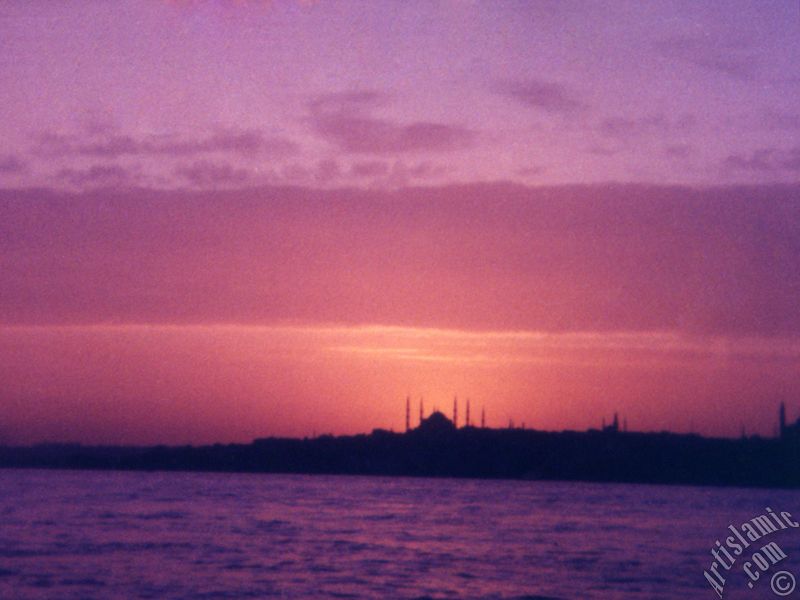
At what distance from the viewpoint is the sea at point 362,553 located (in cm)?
3044

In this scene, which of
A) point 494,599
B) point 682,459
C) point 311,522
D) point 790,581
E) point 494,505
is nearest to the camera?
point 494,599

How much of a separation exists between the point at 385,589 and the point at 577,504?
5425 cm

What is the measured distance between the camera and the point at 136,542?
1678 inches

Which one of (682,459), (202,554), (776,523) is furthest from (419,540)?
(682,459)

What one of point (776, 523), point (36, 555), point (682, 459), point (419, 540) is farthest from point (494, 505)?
point (682, 459)

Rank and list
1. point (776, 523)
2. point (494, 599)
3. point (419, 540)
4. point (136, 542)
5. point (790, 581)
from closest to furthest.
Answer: point (494, 599)
point (790, 581)
point (136, 542)
point (419, 540)
point (776, 523)

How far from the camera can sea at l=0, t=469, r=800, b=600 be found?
30.4 m

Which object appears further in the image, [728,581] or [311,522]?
[311,522]

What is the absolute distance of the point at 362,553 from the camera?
39250 millimetres

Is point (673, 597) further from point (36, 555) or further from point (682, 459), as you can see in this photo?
point (682, 459)

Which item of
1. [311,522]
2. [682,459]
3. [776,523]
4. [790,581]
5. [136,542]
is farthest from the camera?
[682,459]

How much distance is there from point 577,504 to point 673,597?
5306 centimetres

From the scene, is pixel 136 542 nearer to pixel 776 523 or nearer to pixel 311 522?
pixel 311 522

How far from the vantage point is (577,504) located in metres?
81.7
